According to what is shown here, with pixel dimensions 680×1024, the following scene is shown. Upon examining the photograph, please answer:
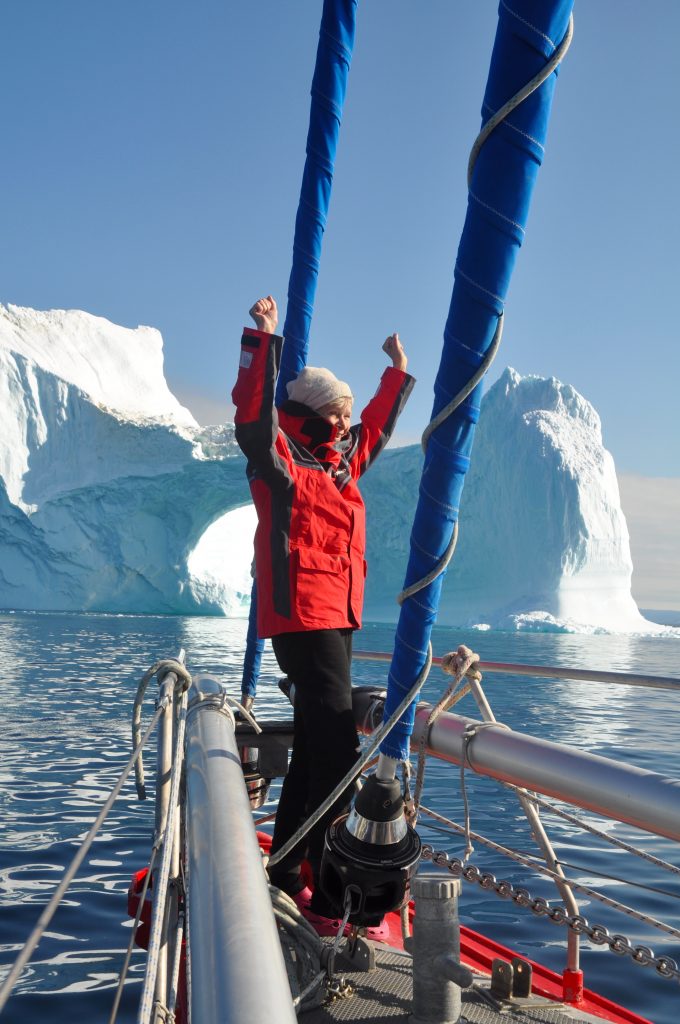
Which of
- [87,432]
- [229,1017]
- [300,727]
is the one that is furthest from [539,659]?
[229,1017]

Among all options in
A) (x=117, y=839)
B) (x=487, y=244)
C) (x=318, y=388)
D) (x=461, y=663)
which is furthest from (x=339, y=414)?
(x=117, y=839)

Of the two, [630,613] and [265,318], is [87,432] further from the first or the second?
[265,318]

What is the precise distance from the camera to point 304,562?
169 cm

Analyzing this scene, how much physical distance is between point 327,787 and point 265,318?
971 mm

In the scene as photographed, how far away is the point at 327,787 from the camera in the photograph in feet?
5.41

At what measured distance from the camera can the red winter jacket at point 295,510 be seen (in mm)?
1571

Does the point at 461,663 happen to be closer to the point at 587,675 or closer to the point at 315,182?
the point at 587,675

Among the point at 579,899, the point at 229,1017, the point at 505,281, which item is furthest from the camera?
the point at 579,899

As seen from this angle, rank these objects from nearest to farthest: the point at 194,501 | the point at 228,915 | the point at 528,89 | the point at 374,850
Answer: the point at 228,915 → the point at 528,89 → the point at 374,850 → the point at 194,501

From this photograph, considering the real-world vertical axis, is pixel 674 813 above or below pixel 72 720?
above

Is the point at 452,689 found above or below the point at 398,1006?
above

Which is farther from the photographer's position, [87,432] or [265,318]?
[87,432]

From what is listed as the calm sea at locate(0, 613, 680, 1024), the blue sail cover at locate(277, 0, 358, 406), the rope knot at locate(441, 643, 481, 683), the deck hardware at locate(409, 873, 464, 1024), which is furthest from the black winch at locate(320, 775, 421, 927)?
the blue sail cover at locate(277, 0, 358, 406)

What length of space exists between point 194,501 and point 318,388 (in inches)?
978
